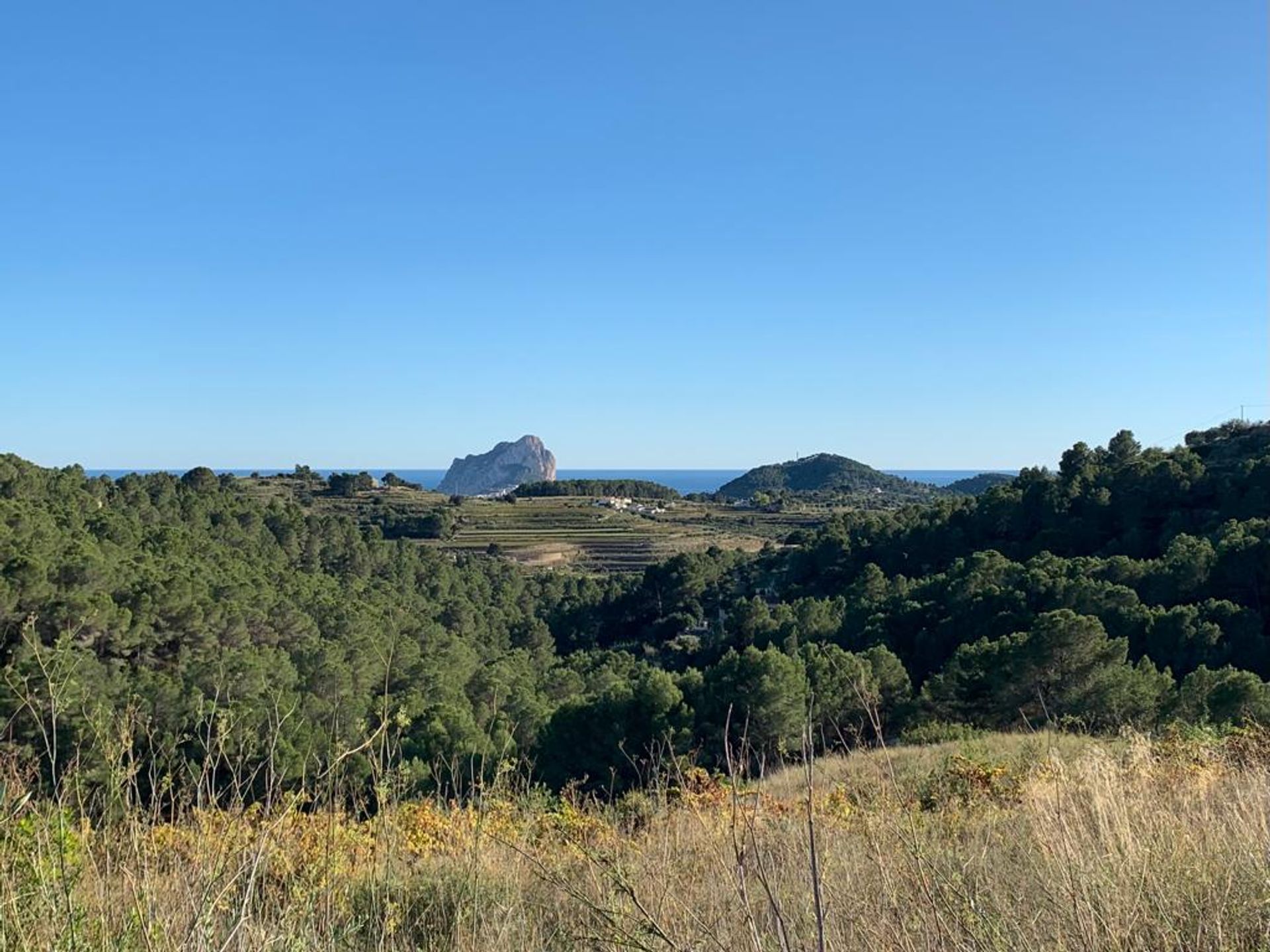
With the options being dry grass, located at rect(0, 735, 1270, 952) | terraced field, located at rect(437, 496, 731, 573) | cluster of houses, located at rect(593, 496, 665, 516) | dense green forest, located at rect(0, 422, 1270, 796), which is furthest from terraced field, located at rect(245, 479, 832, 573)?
dry grass, located at rect(0, 735, 1270, 952)

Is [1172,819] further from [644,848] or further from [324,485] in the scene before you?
[324,485]

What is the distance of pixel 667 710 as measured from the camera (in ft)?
58.8

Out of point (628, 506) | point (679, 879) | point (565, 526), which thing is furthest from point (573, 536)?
point (679, 879)

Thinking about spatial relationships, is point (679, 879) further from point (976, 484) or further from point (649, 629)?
point (976, 484)

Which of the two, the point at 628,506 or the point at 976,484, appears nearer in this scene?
the point at 628,506

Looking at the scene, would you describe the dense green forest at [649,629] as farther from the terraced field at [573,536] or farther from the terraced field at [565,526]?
the terraced field at [565,526]

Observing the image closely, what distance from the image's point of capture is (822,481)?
140 meters

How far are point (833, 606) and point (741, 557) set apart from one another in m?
20.7

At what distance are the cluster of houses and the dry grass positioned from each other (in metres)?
82.4

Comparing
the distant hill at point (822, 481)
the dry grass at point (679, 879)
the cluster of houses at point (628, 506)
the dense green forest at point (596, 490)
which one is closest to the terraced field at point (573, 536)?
the cluster of houses at point (628, 506)

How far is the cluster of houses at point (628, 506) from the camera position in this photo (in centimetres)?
8751

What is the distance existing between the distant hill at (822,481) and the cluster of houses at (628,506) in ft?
65.7

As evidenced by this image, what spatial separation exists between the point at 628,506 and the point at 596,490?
14.3 m

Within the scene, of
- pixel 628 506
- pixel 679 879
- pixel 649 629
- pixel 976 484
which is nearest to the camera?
pixel 679 879
